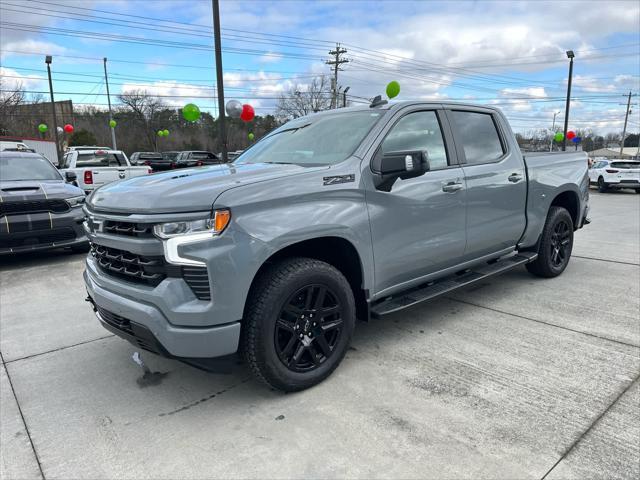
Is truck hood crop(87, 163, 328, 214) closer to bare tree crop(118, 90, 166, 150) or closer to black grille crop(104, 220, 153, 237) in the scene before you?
black grille crop(104, 220, 153, 237)

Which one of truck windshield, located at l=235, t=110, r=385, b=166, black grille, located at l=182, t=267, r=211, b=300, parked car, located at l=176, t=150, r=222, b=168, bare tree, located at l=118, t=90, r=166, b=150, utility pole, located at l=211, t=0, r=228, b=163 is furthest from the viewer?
bare tree, located at l=118, t=90, r=166, b=150

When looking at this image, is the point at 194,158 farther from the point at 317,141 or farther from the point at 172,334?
the point at 172,334

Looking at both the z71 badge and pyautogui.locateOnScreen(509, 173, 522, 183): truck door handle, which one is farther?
pyautogui.locateOnScreen(509, 173, 522, 183): truck door handle

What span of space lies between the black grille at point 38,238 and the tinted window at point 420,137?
548 cm

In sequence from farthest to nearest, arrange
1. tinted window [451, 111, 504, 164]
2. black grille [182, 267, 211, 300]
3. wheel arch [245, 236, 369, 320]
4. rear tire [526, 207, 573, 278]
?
rear tire [526, 207, 573, 278] < tinted window [451, 111, 504, 164] < wheel arch [245, 236, 369, 320] < black grille [182, 267, 211, 300]

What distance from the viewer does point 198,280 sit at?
251 centimetres

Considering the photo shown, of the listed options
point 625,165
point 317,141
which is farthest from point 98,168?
point 625,165

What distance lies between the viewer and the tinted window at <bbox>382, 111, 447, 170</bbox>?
11.4ft

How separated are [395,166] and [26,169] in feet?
23.2

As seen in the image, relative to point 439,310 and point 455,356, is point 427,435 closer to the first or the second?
point 455,356

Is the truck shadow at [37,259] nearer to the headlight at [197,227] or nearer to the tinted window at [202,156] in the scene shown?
the headlight at [197,227]

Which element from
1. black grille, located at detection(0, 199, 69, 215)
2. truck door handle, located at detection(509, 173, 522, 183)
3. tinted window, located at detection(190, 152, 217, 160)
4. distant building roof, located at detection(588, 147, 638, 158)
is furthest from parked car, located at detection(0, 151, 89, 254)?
distant building roof, located at detection(588, 147, 638, 158)

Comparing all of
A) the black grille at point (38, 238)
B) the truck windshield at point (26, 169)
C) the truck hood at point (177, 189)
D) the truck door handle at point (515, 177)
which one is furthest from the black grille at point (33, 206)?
the truck door handle at point (515, 177)

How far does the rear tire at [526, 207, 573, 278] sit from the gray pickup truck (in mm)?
982
